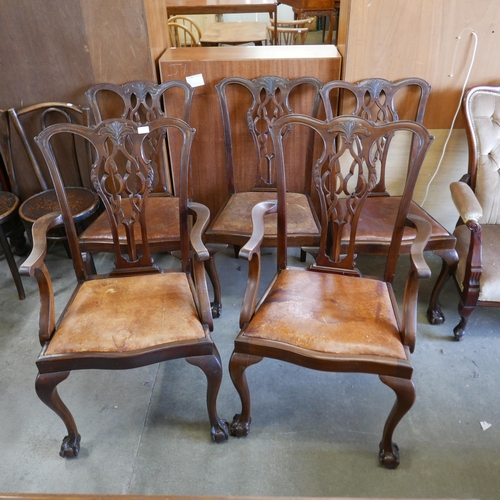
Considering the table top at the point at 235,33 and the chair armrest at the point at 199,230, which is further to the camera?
the table top at the point at 235,33

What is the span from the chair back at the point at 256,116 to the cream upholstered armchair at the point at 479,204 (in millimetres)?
692

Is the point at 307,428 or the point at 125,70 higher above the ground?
the point at 125,70

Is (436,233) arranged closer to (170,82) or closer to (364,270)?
(364,270)

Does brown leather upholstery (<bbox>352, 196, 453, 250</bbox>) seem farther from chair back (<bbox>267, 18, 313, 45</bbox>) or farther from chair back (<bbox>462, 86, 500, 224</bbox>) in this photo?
chair back (<bbox>267, 18, 313, 45</bbox>)

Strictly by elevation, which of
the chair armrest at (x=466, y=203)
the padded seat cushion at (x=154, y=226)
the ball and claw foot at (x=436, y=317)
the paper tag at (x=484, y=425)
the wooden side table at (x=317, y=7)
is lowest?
the paper tag at (x=484, y=425)

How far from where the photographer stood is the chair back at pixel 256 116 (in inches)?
78.7

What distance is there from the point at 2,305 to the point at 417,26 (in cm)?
235

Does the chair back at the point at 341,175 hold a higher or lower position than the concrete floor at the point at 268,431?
Result: higher

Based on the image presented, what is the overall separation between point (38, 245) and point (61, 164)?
1.06 metres

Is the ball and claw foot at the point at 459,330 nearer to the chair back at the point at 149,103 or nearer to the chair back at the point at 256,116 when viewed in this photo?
the chair back at the point at 256,116

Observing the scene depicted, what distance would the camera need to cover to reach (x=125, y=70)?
2.05 meters

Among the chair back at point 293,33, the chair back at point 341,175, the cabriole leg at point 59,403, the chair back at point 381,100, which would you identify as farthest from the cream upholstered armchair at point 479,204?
the chair back at point 293,33

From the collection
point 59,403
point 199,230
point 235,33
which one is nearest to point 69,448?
point 59,403

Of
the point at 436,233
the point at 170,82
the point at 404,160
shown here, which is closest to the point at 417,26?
the point at 404,160
